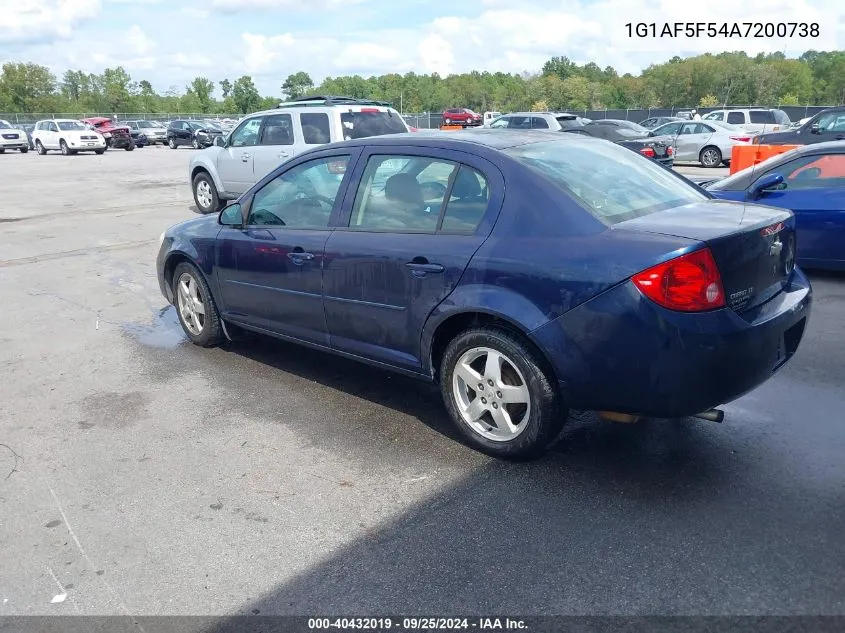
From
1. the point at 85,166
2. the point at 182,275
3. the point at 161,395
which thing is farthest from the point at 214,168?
the point at 85,166

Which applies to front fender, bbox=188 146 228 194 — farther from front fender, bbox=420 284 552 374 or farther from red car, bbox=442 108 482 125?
red car, bbox=442 108 482 125

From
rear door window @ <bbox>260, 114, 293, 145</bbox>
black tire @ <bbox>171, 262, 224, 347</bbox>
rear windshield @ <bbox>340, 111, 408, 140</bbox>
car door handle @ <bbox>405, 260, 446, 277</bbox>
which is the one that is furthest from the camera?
rear door window @ <bbox>260, 114, 293, 145</bbox>

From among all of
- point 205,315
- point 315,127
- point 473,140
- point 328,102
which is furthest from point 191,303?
point 328,102

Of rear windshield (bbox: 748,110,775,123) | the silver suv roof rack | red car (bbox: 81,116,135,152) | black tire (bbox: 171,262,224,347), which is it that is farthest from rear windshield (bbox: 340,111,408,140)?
red car (bbox: 81,116,135,152)

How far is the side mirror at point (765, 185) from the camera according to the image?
21.0 ft

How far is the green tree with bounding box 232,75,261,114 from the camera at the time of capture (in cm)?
10844

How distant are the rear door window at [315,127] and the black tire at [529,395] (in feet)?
28.2

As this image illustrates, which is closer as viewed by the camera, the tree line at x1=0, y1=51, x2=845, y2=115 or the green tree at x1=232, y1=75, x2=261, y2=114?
the tree line at x1=0, y1=51, x2=845, y2=115

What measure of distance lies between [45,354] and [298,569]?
3817 millimetres

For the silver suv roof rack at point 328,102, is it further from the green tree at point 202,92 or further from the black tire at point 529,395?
the green tree at point 202,92

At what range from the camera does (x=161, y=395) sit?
4.87m

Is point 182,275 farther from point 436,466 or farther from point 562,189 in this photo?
point 562,189

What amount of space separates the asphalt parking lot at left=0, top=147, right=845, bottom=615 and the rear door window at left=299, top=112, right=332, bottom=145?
6.88 m

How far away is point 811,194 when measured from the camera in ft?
23.6
